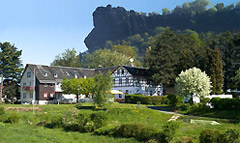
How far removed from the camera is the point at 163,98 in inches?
2025

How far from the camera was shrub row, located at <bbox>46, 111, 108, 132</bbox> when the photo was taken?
26.5 metres

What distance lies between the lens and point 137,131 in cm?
2241

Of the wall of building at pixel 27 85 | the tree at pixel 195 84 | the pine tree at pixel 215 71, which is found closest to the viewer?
the tree at pixel 195 84

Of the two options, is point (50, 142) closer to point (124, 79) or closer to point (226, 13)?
point (124, 79)

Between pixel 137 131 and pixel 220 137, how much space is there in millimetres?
6581

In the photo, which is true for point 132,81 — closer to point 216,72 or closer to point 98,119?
point 216,72

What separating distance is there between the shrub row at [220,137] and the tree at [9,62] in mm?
56611

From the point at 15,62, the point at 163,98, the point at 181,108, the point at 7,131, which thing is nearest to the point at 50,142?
the point at 7,131

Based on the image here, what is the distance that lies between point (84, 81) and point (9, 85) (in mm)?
22573

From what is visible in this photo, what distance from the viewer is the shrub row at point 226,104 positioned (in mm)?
35353

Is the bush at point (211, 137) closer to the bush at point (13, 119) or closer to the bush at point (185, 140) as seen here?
the bush at point (185, 140)

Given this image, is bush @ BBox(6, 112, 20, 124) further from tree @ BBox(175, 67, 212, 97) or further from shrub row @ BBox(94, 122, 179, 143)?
tree @ BBox(175, 67, 212, 97)

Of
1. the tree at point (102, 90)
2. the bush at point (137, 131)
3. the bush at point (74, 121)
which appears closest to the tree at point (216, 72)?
the tree at point (102, 90)

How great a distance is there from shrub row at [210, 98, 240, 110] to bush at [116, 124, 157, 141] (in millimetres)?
17391
